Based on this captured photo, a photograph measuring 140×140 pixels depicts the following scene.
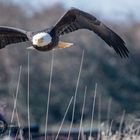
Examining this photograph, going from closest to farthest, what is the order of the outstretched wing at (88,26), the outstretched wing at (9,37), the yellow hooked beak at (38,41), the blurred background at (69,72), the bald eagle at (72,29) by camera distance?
the yellow hooked beak at (38,41) → the bald eagle at (72,29) → the outstretched wing at (88,26) → the outstretched wing at (9,37) → the blurred background at (69,72)

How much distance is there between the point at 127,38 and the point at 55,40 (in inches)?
568

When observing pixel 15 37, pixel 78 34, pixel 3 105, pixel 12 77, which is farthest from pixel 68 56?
pixel 3 105

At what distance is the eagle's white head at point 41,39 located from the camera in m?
8.79

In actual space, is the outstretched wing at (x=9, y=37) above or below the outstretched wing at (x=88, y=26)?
below

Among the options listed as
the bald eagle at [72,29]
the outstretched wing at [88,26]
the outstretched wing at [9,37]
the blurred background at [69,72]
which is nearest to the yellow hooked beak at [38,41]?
the bald eagle at [72,29]

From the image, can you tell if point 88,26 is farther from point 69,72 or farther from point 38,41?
point 69,72

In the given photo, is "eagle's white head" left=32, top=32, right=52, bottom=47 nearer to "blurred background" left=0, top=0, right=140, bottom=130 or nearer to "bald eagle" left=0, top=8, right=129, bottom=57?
"bald eagle" left=0, top=8, right=129, bottom=57

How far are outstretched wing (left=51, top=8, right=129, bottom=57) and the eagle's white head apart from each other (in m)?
0.46

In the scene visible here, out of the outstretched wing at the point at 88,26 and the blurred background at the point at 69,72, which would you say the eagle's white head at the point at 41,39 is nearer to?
the outstretched wing at the point at 88,26

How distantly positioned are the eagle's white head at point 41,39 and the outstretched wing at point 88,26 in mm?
455

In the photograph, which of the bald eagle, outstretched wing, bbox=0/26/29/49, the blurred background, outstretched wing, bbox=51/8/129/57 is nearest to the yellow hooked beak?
the bald eagle

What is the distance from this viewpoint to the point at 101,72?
72.9 ft

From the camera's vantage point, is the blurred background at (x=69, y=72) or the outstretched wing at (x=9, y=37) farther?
the blurred background at (x=69, y=72)

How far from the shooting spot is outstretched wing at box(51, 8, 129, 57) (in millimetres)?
9508
